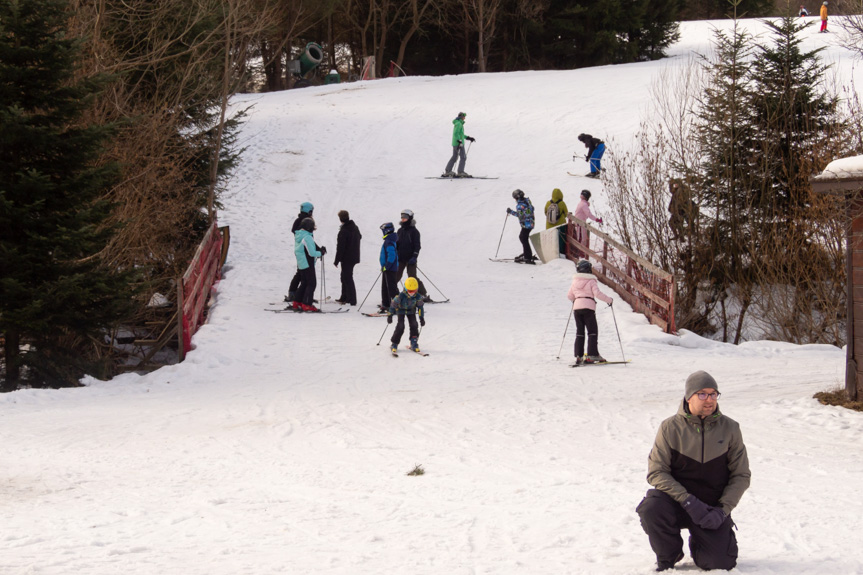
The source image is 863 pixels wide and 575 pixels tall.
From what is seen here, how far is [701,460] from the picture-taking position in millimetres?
5125

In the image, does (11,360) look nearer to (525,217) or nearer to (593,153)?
(525,217)

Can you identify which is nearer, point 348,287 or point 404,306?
point 404,306

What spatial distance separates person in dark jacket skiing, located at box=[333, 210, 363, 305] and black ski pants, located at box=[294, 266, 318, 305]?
0.56m

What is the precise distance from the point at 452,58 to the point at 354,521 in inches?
1771

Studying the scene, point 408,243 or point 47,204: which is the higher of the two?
point 47,204

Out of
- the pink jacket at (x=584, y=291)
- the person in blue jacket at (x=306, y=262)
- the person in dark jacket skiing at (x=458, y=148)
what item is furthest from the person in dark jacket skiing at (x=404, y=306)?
the person in dark jacket skiing at (x=458, y=148)

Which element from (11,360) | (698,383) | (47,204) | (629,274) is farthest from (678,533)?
(629,274)

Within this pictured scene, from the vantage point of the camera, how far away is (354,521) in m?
6.78

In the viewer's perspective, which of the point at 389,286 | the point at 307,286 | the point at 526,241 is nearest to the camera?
the point at 389,286

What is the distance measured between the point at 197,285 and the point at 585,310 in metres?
6.62

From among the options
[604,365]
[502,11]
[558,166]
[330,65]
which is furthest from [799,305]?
[330,65]

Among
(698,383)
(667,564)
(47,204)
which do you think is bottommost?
(667,564)

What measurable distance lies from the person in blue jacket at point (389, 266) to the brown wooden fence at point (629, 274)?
4.41 metres

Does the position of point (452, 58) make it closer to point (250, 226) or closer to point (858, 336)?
point (250, 226)
